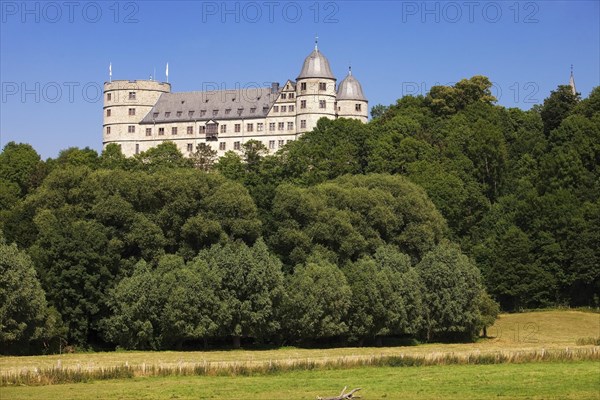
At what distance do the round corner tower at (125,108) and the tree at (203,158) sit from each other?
634 inches

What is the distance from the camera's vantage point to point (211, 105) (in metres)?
161

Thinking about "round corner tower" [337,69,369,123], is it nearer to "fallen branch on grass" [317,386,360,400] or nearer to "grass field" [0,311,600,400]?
"grass field" [0,311,600,400]

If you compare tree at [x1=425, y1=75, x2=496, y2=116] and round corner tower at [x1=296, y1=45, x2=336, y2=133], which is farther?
round corner tower at [x1=296, y1=45, x2=336, y2=133]

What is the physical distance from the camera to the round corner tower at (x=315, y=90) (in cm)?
14588

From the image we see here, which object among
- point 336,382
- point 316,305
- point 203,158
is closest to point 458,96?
point 203,158

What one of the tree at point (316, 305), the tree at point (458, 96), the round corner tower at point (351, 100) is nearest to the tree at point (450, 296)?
the tree at point (316, 305)

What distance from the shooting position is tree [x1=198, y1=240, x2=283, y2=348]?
75.9 meters

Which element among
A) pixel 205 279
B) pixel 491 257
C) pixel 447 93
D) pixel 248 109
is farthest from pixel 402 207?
pixel 248 109

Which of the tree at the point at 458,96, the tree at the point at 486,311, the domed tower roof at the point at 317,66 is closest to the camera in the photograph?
the tree at the point at 486,311

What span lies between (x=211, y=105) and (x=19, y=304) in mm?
93330

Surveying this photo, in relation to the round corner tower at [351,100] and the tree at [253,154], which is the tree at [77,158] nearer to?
the tree at [253,154]

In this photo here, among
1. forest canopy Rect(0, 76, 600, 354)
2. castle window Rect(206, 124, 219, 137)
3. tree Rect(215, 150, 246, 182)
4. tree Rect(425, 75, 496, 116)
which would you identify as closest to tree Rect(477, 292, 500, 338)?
forest canopy Rect(0, 76, 600, 354)

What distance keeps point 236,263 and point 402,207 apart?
19.8m

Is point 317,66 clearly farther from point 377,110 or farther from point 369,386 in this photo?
point 369,386
